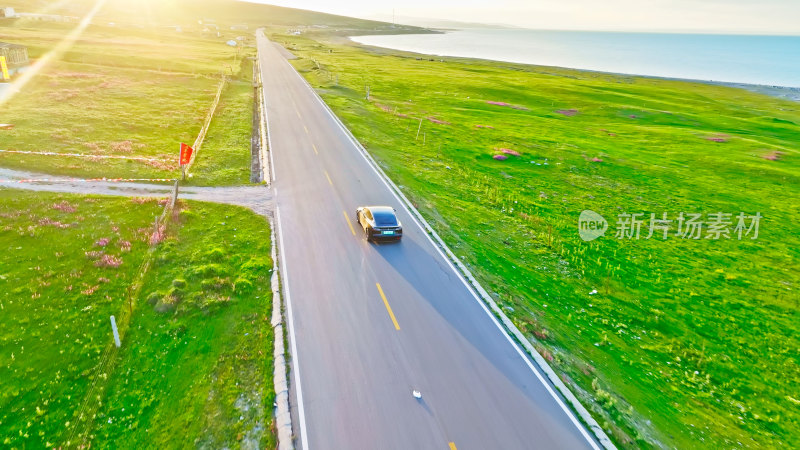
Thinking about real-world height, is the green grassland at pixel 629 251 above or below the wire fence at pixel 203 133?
below

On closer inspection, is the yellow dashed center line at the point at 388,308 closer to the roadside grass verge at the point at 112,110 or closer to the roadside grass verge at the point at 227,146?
the roadside grass verge at the point at 227,146

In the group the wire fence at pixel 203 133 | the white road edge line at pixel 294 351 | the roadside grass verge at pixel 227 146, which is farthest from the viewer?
the wire fence at pixel 203 133

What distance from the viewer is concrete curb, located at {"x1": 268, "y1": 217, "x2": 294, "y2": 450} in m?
11.2

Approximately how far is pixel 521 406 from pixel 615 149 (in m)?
48.8

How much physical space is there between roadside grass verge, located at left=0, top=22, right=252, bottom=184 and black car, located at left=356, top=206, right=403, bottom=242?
48.7 feet

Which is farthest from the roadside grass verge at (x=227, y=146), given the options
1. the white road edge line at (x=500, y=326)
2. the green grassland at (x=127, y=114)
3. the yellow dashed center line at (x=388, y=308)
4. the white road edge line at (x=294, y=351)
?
the yellow dashed center line at (x=388, y=308)

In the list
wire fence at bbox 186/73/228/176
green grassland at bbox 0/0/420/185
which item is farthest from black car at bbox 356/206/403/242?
wire fence at bbox 186/73/228/176

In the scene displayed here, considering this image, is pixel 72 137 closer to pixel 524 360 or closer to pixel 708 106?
pixel 524 360

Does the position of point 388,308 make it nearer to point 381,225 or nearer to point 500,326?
point 500,326

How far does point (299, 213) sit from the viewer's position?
24.8 meters

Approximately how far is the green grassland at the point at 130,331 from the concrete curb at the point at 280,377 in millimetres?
277

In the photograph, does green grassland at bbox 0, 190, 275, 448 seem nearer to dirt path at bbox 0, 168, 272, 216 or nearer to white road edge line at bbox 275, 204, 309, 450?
white road edge line at bbox 275, 204, 309, 450

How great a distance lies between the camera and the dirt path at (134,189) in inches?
986

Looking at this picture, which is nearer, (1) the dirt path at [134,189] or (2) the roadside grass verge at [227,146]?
(1) the dirt path at [134,189]
